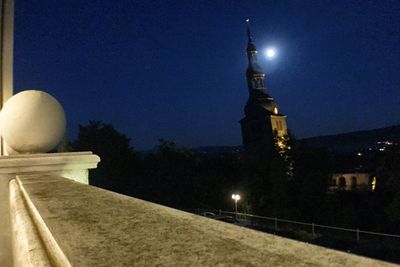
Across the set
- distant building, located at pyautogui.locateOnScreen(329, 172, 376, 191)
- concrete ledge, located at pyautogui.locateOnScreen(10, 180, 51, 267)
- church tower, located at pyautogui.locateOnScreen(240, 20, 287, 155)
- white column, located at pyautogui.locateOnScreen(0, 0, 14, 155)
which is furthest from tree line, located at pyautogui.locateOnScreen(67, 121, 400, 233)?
concrete ledge, located at pyautogui.locateOnScreen(10, 180, 51, 267)

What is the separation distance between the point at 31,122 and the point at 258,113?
→ 7170 centimetres

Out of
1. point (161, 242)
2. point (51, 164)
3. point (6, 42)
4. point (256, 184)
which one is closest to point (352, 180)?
point (256, 184)

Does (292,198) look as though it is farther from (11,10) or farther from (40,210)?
(40,210)

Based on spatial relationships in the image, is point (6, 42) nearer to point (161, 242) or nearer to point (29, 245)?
point (29, 245)

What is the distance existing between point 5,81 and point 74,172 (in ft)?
11.2

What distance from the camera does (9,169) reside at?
392 cm

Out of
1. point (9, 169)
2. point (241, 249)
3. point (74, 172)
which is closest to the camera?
point (241, 249)

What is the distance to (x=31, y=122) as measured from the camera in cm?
422

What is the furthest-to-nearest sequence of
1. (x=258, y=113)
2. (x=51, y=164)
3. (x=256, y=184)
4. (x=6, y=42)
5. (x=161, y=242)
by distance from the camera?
(x=258, y=113)
(x=256, y=184)
(x=6, y=42)
(x=51, y=164)
(x=161, y=242)

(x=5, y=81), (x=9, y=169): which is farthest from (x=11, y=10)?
(x=9, y=169)

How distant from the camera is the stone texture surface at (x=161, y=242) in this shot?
3.92ft

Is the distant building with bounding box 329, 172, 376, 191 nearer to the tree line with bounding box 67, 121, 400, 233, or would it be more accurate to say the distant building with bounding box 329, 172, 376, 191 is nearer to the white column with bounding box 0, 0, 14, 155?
the tree line with bounding box 67, 121, 400, 233

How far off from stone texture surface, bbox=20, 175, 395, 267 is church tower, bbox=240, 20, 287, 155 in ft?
230

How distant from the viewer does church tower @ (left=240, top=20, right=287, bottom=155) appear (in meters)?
72.6
